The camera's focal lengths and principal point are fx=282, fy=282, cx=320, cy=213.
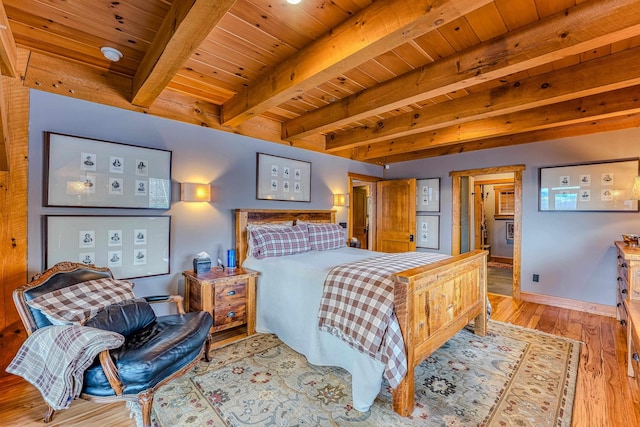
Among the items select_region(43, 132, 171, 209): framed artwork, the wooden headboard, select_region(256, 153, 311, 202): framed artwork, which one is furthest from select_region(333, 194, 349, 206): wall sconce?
select_region(43, 132, 171, 209): framed artwork

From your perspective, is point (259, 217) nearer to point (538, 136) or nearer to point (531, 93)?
point (531, 93)

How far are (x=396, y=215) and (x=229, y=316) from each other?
3.61 metres

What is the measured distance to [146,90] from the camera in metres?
2.40

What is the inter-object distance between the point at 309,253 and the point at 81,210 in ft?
7.31

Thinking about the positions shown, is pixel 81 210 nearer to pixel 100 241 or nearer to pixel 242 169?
pixel 100 241

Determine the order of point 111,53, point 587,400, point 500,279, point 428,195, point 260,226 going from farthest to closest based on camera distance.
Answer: point 500,279
point 428,195
point 260,226
point 111,53
point 587,400

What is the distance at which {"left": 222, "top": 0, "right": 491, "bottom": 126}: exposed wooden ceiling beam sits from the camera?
1.44 metres

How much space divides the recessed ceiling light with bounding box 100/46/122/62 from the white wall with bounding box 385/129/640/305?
4877 millimetres

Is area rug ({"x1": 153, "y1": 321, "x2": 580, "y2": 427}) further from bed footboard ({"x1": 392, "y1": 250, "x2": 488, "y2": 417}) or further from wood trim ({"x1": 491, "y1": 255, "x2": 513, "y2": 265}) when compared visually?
wood trim ({"x1": 491, "y1": 255, "x2": 513, "y2": 265})

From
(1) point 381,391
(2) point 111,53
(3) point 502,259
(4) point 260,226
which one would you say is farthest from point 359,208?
(2) point 111,53

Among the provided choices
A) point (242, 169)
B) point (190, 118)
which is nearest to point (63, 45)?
point (190, 118)

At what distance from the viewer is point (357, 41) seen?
1748mm

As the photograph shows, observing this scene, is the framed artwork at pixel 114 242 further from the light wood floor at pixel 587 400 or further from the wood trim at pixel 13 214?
the light wood floor at pixel 587 400

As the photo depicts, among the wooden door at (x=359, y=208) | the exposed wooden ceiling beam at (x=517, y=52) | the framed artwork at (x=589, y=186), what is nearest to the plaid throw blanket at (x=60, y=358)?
the exposed wooden ceiling beam at (x=517, y=52)
